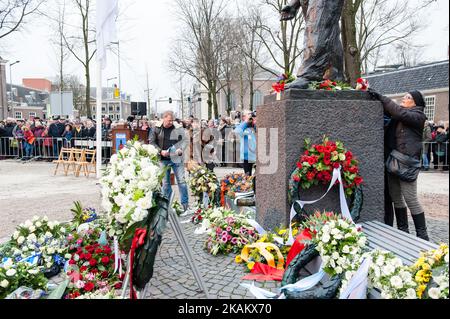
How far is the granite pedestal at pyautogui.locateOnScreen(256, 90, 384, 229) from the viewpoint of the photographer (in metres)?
4.27

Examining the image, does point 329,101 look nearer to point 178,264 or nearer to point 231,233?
point 231,233

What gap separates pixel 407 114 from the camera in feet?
13.6

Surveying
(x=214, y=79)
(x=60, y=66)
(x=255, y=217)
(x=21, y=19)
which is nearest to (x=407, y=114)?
(x=255, y=217)

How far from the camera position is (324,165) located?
4.12 meters

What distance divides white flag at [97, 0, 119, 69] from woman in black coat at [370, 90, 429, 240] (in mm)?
5719

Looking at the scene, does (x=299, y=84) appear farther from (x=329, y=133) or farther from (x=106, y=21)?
(x=106, y=21)

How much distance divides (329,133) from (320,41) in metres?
1.19

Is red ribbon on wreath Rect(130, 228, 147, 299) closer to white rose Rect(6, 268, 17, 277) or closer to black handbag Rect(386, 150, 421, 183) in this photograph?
white rose Rect(6, 268, 17, 277)

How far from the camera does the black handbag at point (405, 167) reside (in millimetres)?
4273

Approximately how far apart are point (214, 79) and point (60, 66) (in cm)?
1495

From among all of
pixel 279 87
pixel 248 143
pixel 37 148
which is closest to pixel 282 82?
pixel 279 87

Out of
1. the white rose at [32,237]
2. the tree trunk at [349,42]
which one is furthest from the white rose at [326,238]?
the tree trunk at [349,42]

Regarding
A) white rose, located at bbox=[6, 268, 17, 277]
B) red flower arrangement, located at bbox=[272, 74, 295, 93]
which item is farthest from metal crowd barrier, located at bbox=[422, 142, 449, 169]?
white rose, located at bbox=[6, 268, 17, 277]

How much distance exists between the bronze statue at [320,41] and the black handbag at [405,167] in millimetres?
1341
